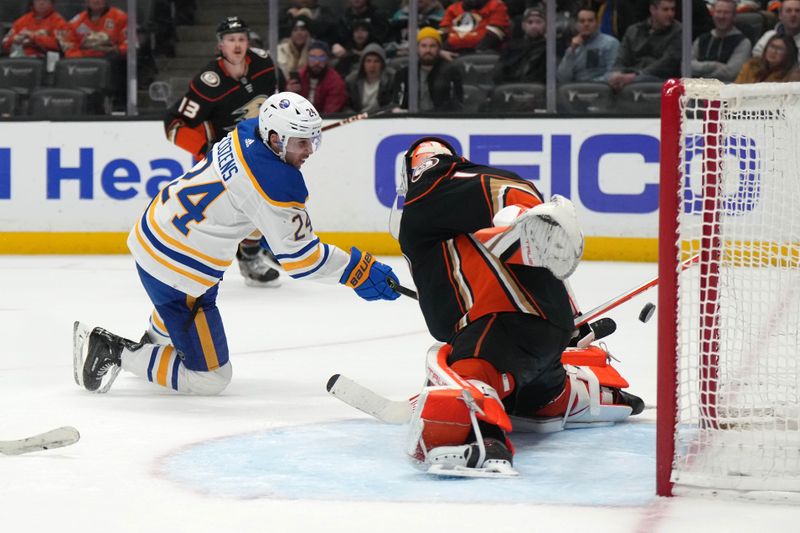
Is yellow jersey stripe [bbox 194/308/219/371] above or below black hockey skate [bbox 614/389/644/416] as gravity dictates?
above

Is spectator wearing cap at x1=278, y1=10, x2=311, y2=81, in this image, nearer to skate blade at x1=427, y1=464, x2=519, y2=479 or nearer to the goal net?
the goal net

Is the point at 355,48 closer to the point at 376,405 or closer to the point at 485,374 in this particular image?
the point at 376,405

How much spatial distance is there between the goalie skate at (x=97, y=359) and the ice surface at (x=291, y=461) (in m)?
0.05

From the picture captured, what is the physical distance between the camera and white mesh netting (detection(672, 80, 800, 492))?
8.25ft

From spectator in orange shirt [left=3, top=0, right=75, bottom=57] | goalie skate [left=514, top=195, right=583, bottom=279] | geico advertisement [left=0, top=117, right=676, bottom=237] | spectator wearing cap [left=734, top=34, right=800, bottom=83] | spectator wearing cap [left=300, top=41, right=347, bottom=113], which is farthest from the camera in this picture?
spectator in orange shirt [left=3, top=0, right=75, bottom=57]

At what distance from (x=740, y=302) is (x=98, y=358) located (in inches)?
67.8

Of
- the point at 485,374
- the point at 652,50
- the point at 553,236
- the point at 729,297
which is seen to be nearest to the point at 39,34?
the point at 652,50

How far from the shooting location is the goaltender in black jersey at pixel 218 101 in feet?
18.3

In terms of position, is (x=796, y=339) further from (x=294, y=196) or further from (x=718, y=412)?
(x=294, y=196)

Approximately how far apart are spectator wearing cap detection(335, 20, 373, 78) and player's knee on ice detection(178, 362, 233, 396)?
3.87 m

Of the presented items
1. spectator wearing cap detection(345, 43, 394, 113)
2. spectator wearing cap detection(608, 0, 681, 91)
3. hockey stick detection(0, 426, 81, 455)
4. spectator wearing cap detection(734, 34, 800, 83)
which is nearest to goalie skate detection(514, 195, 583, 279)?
hockey stick detection(0, 426, 81, 455)

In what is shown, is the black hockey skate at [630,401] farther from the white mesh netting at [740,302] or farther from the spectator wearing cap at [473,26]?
the spectator wearing cap at [473,26]

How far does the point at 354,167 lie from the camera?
6.94m

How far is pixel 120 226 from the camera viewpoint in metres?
7.09
